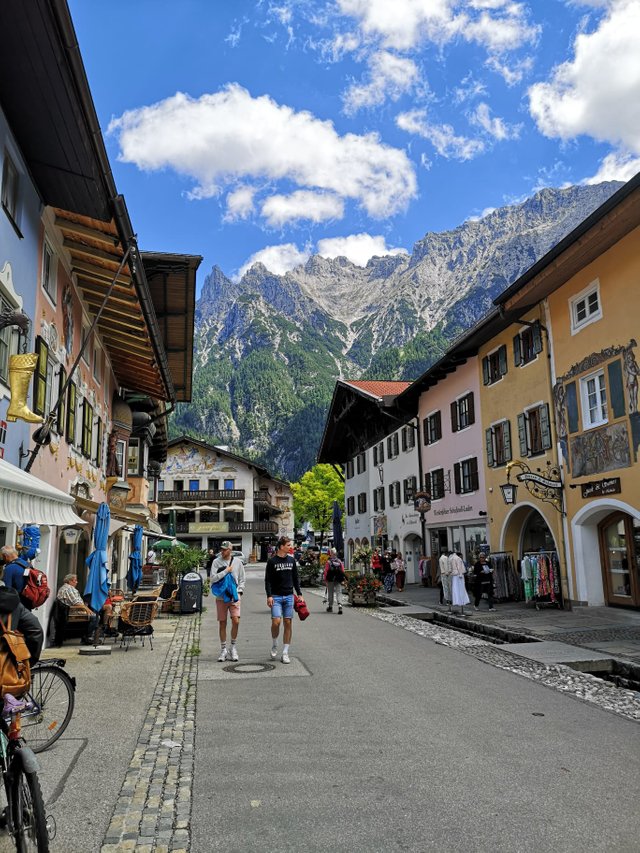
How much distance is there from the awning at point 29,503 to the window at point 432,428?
2325cm

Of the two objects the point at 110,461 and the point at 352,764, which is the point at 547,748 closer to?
the point at 352,764

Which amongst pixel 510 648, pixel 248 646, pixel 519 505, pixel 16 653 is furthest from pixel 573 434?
pixel 16 653

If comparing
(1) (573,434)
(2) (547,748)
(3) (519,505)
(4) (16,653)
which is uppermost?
(1) (573,434)

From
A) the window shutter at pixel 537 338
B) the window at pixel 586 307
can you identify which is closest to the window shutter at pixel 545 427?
the window shutter at pixel 537 338

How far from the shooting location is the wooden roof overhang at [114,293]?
12.4m

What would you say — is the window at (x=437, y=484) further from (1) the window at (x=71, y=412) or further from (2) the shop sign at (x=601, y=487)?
(1) the window at (x=71, y=412)

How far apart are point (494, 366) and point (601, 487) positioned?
8236mm

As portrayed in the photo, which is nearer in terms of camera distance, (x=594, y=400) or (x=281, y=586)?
(x=281, y=586)

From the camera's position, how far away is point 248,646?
41.0 ft

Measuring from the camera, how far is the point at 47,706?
576 cm

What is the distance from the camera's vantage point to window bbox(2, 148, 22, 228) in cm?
980

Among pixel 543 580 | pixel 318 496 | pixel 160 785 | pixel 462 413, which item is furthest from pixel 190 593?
pixel 318 496

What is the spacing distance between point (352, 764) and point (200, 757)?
4.16 ft

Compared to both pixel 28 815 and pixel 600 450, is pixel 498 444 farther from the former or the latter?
pixel 28 815
